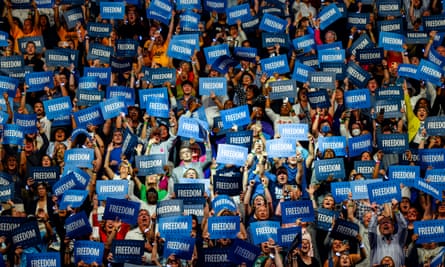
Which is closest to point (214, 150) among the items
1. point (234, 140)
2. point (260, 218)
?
point (234, 140)

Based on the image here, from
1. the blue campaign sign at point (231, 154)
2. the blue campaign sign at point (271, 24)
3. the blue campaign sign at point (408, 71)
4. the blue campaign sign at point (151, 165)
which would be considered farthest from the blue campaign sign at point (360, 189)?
the blue campaign sign at point (271, 24)

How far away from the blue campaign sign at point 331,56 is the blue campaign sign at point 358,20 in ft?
2.00

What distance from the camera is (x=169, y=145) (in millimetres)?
12438

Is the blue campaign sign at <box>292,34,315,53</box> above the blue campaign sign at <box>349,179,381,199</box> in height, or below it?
above

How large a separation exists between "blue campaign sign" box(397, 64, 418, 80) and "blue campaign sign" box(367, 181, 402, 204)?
1.77 meters

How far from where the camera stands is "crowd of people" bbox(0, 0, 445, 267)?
1148 centimetres

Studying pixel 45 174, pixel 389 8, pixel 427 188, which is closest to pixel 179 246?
pixel 45 174

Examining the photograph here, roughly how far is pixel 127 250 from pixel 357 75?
3.48 m

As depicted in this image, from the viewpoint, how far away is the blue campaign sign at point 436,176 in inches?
477

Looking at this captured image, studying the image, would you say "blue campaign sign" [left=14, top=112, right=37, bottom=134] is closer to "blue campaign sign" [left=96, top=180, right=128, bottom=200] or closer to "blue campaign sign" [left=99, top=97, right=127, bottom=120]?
"blue campaign sign" [left=99, top=97, right=127, bottom=120]

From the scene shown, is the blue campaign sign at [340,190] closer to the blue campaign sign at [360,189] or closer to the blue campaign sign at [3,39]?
the blue campaign sign at [360,189]

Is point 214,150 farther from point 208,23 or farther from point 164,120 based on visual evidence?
point 208,23

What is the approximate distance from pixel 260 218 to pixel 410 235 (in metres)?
1.49

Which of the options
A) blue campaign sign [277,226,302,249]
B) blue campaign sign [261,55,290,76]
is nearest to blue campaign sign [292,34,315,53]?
blue campaign sign [261,55,290,76]
